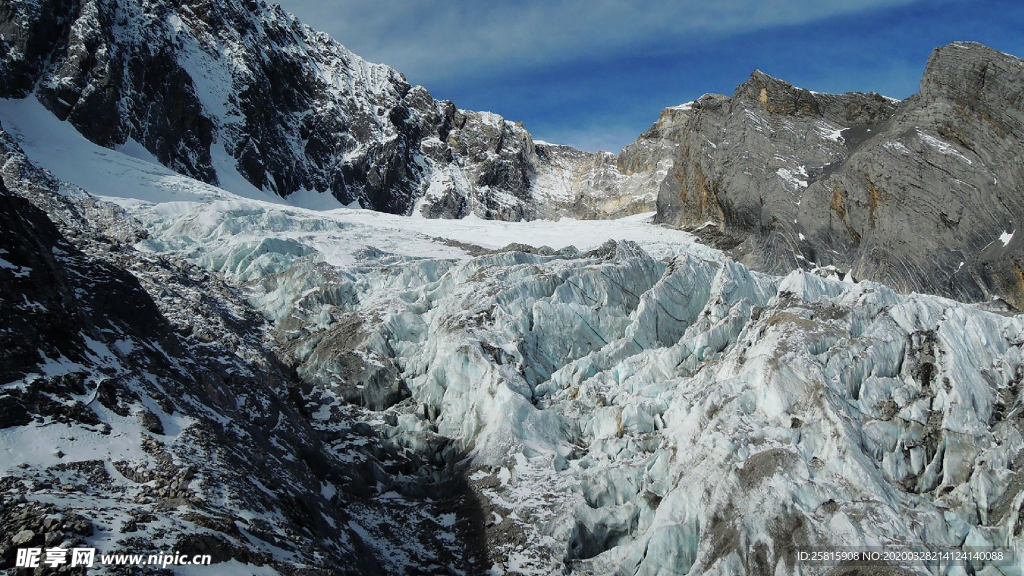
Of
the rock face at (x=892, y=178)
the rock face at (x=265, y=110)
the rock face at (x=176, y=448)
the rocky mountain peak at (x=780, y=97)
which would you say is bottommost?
the rock face at (x=176, y=448)

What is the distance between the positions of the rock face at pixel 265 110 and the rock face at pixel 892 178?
4824 cm

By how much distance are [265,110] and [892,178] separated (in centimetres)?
9269

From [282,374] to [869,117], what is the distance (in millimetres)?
59016

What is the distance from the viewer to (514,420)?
35375 mm

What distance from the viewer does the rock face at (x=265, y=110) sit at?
9306cm

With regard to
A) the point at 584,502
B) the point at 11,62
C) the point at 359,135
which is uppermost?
the point at 359,135

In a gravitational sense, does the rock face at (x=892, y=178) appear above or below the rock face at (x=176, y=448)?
above

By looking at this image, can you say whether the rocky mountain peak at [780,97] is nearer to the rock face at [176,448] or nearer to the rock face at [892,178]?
the rock face at [892,178]

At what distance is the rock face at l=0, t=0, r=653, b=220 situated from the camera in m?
93.1

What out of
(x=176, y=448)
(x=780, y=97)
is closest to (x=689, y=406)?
(x=176, y=448)

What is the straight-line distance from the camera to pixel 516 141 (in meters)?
157

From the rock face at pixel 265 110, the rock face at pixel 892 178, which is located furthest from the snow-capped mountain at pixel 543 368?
the rock face at pixel 265 110

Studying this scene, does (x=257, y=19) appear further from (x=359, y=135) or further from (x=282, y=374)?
(x=282, y=374)

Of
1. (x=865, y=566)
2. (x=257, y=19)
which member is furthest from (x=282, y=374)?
(x=257, y=19)
